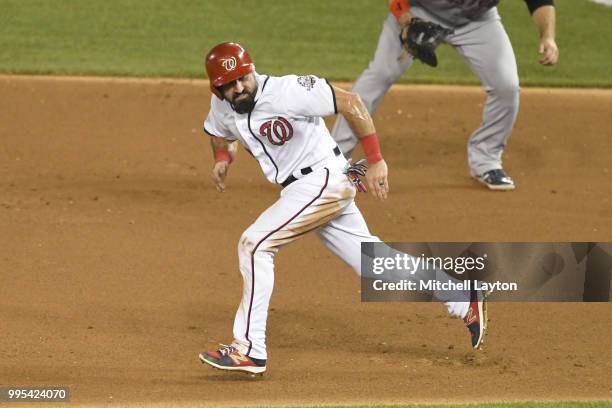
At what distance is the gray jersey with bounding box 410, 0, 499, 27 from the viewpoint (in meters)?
8.87

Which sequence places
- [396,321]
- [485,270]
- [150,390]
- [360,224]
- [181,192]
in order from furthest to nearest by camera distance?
[181,192]
[485,270]
[396,321]
[360,224]
[150,390]

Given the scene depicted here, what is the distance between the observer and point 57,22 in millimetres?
12812

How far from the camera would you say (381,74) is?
920cm

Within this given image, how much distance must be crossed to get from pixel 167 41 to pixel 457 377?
696 cm

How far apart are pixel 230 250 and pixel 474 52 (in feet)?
7.62

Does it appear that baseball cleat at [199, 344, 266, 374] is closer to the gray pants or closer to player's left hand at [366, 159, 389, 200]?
player's left hand at [366, 159, 389, 200]

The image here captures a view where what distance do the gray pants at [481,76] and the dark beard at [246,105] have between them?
2.81 meters

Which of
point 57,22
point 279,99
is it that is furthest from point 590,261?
point 57,22

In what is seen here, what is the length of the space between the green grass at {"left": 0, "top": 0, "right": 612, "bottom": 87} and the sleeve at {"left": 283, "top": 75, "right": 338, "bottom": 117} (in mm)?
5188

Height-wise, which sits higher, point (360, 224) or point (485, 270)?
point (360, 224)

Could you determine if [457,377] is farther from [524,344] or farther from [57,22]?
[57,22]

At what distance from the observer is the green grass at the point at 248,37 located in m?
11.6

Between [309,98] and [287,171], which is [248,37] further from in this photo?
[309,98]

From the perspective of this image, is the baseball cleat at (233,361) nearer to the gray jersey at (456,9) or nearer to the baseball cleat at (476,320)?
the baseball cleat at (476,320)
